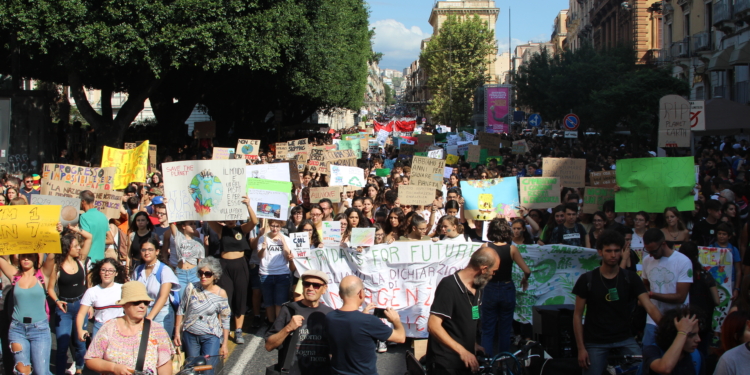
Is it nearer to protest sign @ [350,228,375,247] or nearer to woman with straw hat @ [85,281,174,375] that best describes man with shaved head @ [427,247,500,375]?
woman with straw hat @ [85,281,174,375]

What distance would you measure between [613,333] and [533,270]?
98.6 inches

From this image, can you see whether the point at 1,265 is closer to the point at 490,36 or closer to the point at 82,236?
the point at 82,236

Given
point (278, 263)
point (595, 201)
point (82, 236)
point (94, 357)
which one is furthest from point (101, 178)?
point (595, 201)

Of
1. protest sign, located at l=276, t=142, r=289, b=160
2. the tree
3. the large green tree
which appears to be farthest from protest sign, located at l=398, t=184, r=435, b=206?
the tree

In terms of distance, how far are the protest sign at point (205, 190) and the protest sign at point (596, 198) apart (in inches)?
173

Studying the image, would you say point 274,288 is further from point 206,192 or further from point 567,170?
point 567,170

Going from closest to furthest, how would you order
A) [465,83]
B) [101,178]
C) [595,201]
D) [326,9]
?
[595,201] → [101,178] → [326,9] → [465,83]

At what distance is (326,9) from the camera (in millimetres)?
23641

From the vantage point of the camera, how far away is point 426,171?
11.1 meters

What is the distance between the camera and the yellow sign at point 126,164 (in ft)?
36.9

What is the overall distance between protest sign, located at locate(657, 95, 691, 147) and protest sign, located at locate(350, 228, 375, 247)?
660 cm

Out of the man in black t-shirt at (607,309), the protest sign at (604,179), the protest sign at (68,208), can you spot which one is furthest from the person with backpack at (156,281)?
the protest sign at (604,179)

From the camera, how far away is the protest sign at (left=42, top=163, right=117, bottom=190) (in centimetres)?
977

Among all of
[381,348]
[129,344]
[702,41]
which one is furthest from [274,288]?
[702,41]
